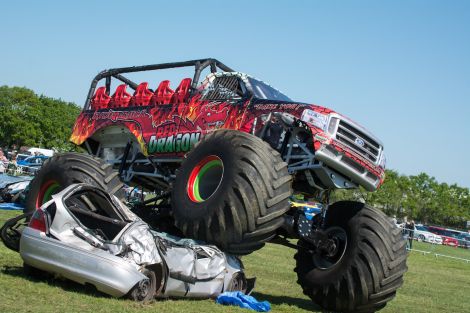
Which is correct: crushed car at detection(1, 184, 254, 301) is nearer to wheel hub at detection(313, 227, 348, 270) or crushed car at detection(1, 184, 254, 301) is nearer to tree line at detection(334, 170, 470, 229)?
wheel hub at detection(313, 227, 348, 270)

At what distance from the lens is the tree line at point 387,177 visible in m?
78.5

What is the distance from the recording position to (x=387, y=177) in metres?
78.4

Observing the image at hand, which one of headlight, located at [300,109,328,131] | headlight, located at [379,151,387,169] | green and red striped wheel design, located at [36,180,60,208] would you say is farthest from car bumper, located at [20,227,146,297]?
headlight, located at [379,151,387,169]

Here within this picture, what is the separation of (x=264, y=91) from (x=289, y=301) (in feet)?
10.4

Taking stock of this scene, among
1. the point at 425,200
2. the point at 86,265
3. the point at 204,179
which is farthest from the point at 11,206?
the point at 425,200

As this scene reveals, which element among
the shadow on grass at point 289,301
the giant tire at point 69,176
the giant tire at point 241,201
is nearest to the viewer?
the giant tire at point 241,201

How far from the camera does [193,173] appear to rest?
862 centimetres

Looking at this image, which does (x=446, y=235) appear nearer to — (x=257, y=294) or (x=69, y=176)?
(x=257, y=294)

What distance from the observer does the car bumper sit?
20.8ft

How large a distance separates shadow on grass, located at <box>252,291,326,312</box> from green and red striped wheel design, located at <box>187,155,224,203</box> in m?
1.72

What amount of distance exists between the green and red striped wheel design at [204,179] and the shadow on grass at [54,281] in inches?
77.5

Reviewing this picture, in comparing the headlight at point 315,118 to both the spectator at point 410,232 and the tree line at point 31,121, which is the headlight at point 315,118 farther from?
the tree line at point 31,121

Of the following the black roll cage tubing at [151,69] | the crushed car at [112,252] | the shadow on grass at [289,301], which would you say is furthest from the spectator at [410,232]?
the crushed car at [112,252]

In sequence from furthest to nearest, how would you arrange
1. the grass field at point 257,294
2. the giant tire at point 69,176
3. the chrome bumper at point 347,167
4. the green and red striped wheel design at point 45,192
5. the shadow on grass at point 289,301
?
the green and red striped wheel design at point 45,192, the giant tire at point 69,176, the shadow on grass at point 289,301, the chrome bumper at point 347,167, the grass field at point 257,294
